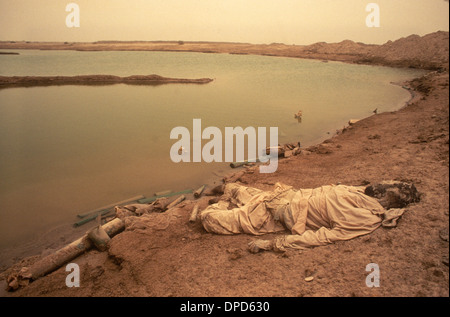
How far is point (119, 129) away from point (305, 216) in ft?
29.6

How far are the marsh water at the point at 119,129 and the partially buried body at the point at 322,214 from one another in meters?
2.96

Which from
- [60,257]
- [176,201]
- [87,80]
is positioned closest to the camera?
[60,257]

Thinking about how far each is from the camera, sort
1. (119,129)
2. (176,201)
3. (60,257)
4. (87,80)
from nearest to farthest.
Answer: (60,257), (176,201), (119,129), (87,80)

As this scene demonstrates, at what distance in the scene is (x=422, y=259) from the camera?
2926 millimetres

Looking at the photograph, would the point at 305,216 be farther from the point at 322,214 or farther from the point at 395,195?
the point at 395,195

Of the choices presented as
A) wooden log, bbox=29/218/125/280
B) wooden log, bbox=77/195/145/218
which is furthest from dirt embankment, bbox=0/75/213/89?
wooden log, bbox=29/218/125/280

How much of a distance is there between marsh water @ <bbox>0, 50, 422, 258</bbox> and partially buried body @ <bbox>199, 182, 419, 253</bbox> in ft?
9.71

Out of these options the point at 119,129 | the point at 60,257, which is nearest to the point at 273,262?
the point at 60,257

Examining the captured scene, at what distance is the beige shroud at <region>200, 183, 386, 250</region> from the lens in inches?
139

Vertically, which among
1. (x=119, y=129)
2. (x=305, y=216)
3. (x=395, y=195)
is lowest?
(x=305, y=216)

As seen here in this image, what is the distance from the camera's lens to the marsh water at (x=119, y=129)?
622 centimetres

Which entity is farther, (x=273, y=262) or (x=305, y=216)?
(x=305, y=216)

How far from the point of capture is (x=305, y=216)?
12.2 ft
